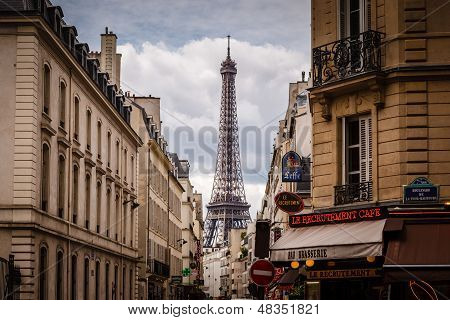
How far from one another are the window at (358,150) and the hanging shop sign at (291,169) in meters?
6.94

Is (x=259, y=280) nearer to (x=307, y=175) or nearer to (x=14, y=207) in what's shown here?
(x=14, y=207)

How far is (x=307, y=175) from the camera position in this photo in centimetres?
3791

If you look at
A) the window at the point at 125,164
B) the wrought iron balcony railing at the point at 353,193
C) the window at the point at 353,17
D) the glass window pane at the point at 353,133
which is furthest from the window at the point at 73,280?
the window at the point at 353,17

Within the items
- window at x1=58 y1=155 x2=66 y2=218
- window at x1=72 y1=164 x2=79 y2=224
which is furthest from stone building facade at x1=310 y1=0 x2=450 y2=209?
window at x1=72 y1=164 x2=79 y2=224

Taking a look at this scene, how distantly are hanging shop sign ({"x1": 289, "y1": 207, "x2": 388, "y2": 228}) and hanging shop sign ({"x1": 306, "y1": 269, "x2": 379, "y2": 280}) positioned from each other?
0.99 metres

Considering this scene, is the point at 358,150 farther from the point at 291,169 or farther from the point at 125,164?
the point at 125,164

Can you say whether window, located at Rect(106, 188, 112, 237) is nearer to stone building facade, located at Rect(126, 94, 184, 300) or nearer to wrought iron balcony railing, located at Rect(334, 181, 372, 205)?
stone building facade, located at Rect(126, 94, 184, 300)

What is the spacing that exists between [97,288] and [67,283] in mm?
5920

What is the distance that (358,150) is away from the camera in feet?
65.5

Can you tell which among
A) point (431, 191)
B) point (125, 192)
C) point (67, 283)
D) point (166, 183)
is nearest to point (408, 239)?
point (431, 191)

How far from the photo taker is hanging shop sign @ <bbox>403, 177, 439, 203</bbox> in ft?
58.1

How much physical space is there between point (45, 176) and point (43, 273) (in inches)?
112

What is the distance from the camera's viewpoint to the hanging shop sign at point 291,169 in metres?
27.3

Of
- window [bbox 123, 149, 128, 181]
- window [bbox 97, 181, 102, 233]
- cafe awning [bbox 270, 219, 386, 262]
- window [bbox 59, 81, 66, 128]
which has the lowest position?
cafe awning [bbox 270, 219, 386, 262]
